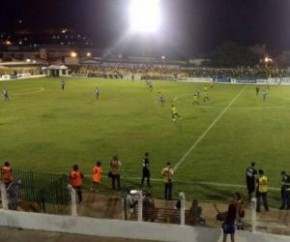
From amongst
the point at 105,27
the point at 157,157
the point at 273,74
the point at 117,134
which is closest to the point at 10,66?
the point at 273,74

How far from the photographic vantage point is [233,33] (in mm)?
146500

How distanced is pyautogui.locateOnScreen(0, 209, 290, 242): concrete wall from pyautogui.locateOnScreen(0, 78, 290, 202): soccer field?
16.4ft

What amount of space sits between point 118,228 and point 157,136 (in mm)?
16782

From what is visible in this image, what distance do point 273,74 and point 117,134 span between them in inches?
2060

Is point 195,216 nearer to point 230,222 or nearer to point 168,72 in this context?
point 230,222

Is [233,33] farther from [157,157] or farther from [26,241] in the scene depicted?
[26,241]

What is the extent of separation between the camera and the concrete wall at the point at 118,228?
48.1 feet

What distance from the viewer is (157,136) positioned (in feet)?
105

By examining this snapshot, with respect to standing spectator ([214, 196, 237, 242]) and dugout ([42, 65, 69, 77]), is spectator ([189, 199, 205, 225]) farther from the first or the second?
dugout ([42, 65, 69, 77])

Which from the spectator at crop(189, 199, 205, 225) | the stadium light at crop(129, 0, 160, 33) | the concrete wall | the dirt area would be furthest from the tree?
the concrete wall

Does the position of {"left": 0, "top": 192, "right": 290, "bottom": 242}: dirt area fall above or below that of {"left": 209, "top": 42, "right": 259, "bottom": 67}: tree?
below

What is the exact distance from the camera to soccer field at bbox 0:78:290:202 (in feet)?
78.4

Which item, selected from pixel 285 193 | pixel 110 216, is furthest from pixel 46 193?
pixel 285 193

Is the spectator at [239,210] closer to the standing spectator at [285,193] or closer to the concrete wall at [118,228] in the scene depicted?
the concrete wall at [118,228]
